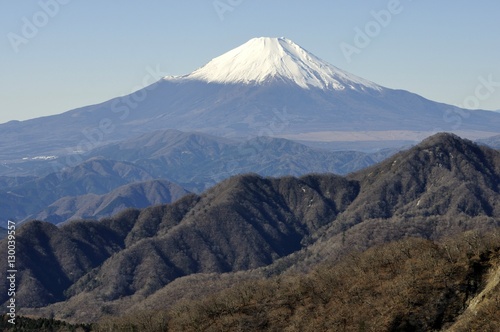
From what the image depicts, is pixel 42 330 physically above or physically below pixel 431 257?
below

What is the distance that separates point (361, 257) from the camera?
339ft

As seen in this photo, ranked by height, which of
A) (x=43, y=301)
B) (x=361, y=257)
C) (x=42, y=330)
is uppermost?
(x=361, y=257)

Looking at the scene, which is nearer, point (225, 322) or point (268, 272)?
point (225, 322)

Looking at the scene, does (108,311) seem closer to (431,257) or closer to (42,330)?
(42,330)

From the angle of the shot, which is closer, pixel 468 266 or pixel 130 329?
pixel 468 266

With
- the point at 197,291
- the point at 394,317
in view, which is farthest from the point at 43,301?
the point at 394,317

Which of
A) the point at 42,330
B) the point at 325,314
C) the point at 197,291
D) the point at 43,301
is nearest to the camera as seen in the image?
the point at 325,314

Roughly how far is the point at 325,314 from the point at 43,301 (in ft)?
410

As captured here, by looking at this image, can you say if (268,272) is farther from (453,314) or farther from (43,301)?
(453,314)

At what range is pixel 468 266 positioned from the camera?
81.9m

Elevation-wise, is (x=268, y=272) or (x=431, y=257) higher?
(x=431, y=257)

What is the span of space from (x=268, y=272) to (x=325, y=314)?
323 feet

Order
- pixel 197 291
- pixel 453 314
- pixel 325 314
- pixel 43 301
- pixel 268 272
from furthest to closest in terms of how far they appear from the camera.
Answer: pixel 43 301
pixel 268 272
pixel 197 291
pixel 325 314
pixel 453 314

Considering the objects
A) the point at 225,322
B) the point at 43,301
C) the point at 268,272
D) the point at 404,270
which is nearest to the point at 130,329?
the point at 225,322
